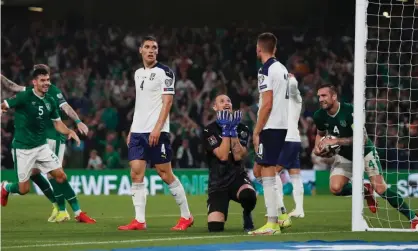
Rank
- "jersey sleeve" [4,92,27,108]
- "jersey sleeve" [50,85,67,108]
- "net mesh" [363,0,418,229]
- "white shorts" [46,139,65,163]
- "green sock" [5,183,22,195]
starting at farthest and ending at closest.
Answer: "net mesh" [363,0,418,229] < "white shorts" [46,139,65,163] < "green sock" [5,183,22,195] < "jersey sleeve" [50,85,67,108] < "jersey sleeve" [4,92,27,108]

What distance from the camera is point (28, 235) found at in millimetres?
11141

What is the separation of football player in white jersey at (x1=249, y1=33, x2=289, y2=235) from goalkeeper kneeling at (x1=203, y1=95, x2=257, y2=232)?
3.09 feet

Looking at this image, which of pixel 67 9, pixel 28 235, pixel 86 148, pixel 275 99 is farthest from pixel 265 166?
pixel 67 9

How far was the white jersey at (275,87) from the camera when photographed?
1027 cm

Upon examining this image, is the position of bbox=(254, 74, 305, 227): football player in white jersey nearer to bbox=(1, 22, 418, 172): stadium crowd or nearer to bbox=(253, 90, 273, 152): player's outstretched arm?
bbox=(253, 90, 273, 152): player's outstretched arm

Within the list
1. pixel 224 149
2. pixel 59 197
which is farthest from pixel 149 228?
pixel 59 197

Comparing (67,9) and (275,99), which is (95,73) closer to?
(67,9)

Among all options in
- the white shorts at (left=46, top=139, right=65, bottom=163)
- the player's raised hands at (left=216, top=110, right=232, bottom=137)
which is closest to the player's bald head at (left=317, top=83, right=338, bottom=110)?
the player's raised hands at (left=216, top=110, right=232, bottom=137)

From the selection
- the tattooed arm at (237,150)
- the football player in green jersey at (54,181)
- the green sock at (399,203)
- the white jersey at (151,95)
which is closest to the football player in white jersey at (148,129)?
the white jersey at (151,95)

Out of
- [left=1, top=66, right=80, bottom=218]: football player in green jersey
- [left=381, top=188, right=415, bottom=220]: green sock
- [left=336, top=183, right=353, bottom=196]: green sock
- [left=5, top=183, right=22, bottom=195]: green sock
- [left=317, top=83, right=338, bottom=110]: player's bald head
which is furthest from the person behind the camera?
[left=5, top=183, right=22, bottom=195]: green sock

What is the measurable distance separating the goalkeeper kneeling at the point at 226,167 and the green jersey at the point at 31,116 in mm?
2741

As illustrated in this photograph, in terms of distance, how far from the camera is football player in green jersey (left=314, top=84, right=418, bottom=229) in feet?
39.8

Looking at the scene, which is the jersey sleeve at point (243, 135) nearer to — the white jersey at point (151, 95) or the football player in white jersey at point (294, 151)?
the white jersey at point (151, 95)

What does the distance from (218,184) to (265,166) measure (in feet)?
4.42
